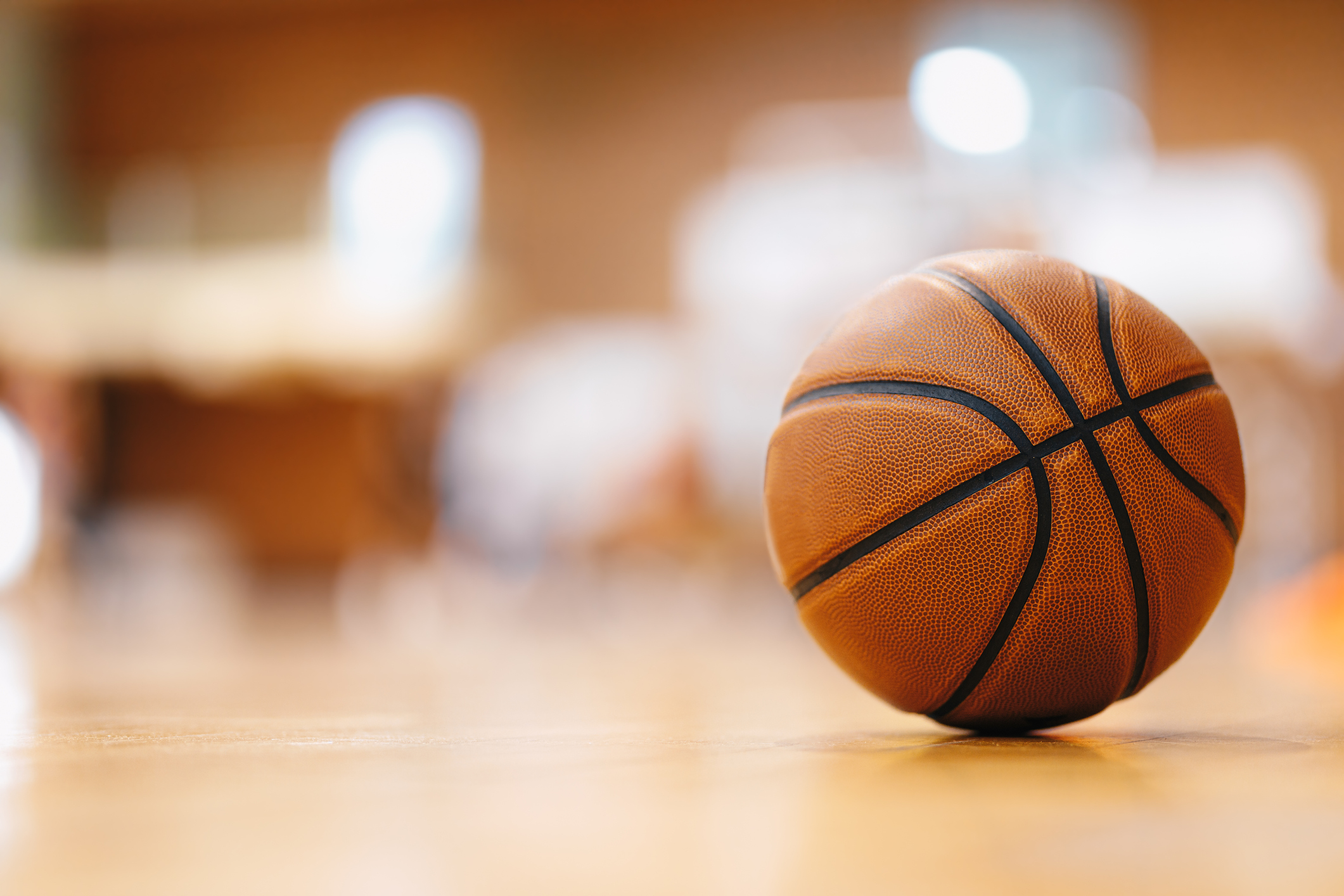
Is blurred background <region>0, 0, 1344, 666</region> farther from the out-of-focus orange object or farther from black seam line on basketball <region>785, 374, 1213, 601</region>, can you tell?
black seam line on basketball <region>785, 374, 1213, 601</region>

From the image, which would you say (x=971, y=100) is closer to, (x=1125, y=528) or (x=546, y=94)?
(x=546, y=94)

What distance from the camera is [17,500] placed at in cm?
812

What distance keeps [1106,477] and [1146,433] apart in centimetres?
7

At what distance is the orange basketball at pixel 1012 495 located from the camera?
3.98 ft

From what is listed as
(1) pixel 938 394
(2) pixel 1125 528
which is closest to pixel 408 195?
(1) pixel 938 394

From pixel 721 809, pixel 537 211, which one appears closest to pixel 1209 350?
pixel 537 211

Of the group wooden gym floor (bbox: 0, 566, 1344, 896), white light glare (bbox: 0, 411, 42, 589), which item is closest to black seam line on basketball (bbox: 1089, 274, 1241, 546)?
wooden gym floor (bbox: 0, 566, 1344, 896)

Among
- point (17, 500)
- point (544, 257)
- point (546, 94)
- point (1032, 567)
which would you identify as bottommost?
point (17, 500)

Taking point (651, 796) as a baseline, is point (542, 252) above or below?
above

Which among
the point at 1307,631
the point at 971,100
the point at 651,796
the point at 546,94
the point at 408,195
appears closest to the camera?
the point at 651,796

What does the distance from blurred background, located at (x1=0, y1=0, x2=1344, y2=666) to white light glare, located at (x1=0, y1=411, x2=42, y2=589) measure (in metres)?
0.03

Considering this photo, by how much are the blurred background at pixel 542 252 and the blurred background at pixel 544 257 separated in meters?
0.03

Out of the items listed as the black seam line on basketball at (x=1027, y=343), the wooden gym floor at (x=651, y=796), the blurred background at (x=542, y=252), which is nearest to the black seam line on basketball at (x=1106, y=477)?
the black seam line on basketball at (x=1027, y=343)

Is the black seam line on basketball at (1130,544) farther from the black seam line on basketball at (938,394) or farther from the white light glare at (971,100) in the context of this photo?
the white light glare at (971,100)
